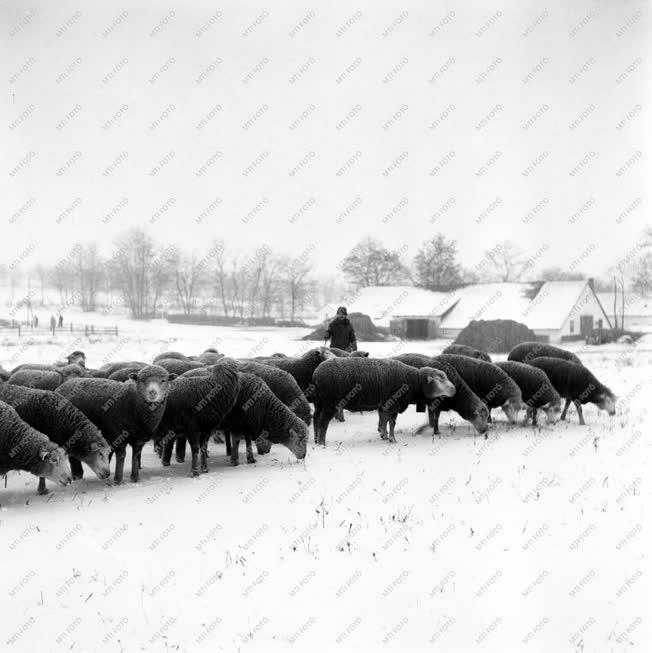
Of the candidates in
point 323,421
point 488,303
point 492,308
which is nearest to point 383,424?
point 323,421

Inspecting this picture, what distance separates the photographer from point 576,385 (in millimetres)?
14766

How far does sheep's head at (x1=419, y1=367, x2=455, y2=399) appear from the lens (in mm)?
12820

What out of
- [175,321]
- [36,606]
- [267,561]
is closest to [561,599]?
[267,561]

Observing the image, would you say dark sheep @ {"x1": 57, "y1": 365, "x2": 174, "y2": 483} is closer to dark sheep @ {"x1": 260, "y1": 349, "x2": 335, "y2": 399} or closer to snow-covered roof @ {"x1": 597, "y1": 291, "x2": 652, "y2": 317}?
dark sheep @ {"x1": 260, "y1": 349, "x2": 335, "y2": 399}

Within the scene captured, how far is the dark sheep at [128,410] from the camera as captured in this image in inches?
393

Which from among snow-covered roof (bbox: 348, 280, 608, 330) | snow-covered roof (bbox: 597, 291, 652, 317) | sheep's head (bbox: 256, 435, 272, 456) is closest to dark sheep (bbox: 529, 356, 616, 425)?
sheep's head (bbox: 256, 435, 272, 456)

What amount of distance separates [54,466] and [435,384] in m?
7.07

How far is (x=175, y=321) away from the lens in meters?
65.2

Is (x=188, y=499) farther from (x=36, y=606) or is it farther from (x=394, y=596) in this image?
(x=394, y=596)

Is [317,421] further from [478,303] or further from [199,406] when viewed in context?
[478,303]

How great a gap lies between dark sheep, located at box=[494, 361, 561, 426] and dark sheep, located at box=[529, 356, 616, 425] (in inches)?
22.1

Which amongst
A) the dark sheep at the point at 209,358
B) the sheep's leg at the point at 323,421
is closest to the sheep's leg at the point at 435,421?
the sheep's leg at the point at 323,421

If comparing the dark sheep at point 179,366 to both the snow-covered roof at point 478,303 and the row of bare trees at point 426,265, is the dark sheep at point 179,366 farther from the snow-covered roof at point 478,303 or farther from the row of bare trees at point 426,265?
the row of bare trees at point 426,265

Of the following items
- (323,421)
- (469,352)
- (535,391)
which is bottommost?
(323,421)
